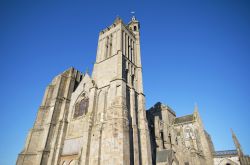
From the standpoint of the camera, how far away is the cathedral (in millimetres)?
15859

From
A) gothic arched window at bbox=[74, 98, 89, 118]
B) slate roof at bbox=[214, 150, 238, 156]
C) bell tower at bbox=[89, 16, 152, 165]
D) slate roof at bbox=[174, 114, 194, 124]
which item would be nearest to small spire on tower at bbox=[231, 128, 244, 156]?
slate roof at bbox=[214, 150, 238, 156]

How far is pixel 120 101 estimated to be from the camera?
17.3 meters

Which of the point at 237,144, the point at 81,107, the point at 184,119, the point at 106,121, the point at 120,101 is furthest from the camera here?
the point at 184,119

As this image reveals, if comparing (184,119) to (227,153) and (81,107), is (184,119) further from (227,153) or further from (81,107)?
Result: (81,107)

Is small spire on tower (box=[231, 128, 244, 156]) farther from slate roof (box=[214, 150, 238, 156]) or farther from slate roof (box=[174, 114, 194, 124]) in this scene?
slate roof (box=[174, 114, 194, 124])

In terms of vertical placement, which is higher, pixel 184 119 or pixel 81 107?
pixel 184 119

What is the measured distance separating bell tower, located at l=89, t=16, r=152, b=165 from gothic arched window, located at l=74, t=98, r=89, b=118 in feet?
8.69

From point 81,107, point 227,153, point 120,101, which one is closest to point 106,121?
point 120,101

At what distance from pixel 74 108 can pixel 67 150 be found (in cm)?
558

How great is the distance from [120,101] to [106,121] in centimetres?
247

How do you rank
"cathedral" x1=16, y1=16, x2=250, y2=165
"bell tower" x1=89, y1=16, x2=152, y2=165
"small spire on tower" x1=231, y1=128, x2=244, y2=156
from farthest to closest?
"small spire on tower" x1=231, y1=128, x2=244, y2=156 < "cathedral" x1=16, y1=16, x2=250, y2=165 < "bell tower" x1=89, y1=16, x2=152, y2=165

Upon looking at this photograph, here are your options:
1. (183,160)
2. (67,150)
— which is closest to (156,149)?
(183,160)

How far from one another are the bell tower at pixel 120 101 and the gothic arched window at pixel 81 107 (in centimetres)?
265

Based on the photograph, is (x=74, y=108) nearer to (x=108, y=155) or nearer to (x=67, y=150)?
(x=67, y=150)
